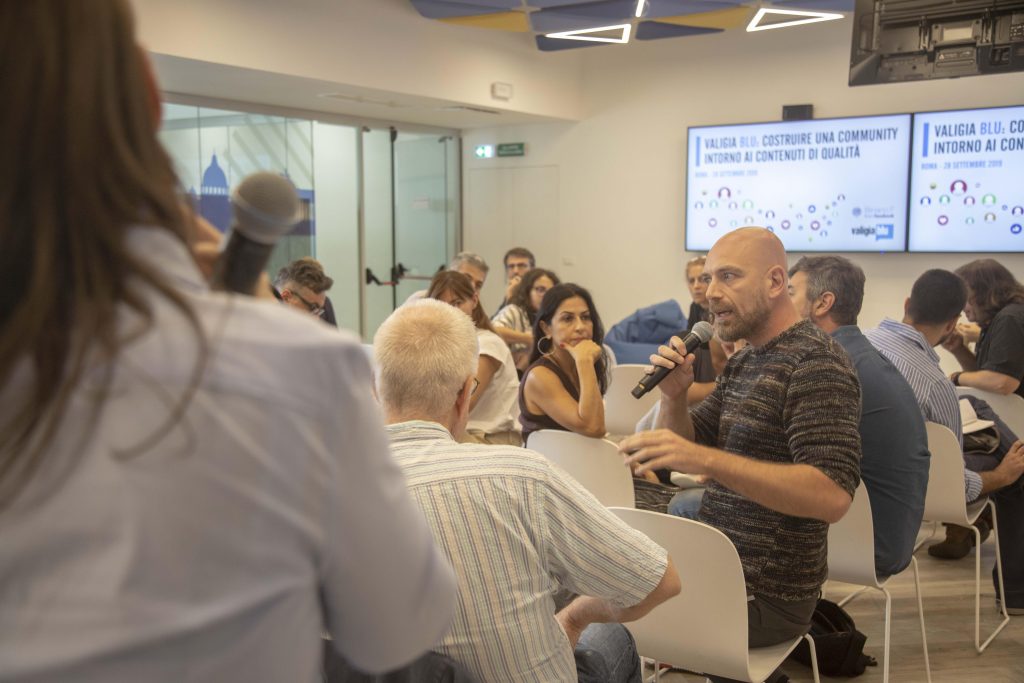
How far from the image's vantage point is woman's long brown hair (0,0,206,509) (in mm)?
632

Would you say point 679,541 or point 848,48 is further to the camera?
point 848,48

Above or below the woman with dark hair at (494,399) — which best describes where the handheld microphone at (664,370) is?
above

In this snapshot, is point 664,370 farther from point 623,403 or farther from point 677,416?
point 623,403

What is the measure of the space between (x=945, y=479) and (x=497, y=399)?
6.13 feet

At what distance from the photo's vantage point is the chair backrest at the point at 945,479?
3.44 meters

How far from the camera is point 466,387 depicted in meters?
1.90

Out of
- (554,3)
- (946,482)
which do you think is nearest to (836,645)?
(946,482)

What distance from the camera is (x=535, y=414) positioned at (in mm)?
3787

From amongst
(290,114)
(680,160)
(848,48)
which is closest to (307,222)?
(290,114)

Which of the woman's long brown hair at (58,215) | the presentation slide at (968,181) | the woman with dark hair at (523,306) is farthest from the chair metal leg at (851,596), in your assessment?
the presentation slide at (968,181)

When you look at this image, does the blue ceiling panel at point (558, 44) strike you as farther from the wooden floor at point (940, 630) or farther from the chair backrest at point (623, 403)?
the wooden floor at point (940, 630)

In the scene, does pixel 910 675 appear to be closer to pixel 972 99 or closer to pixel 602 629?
pixel 602 629

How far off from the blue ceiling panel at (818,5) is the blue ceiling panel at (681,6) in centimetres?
36

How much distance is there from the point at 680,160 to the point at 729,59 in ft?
3.46
